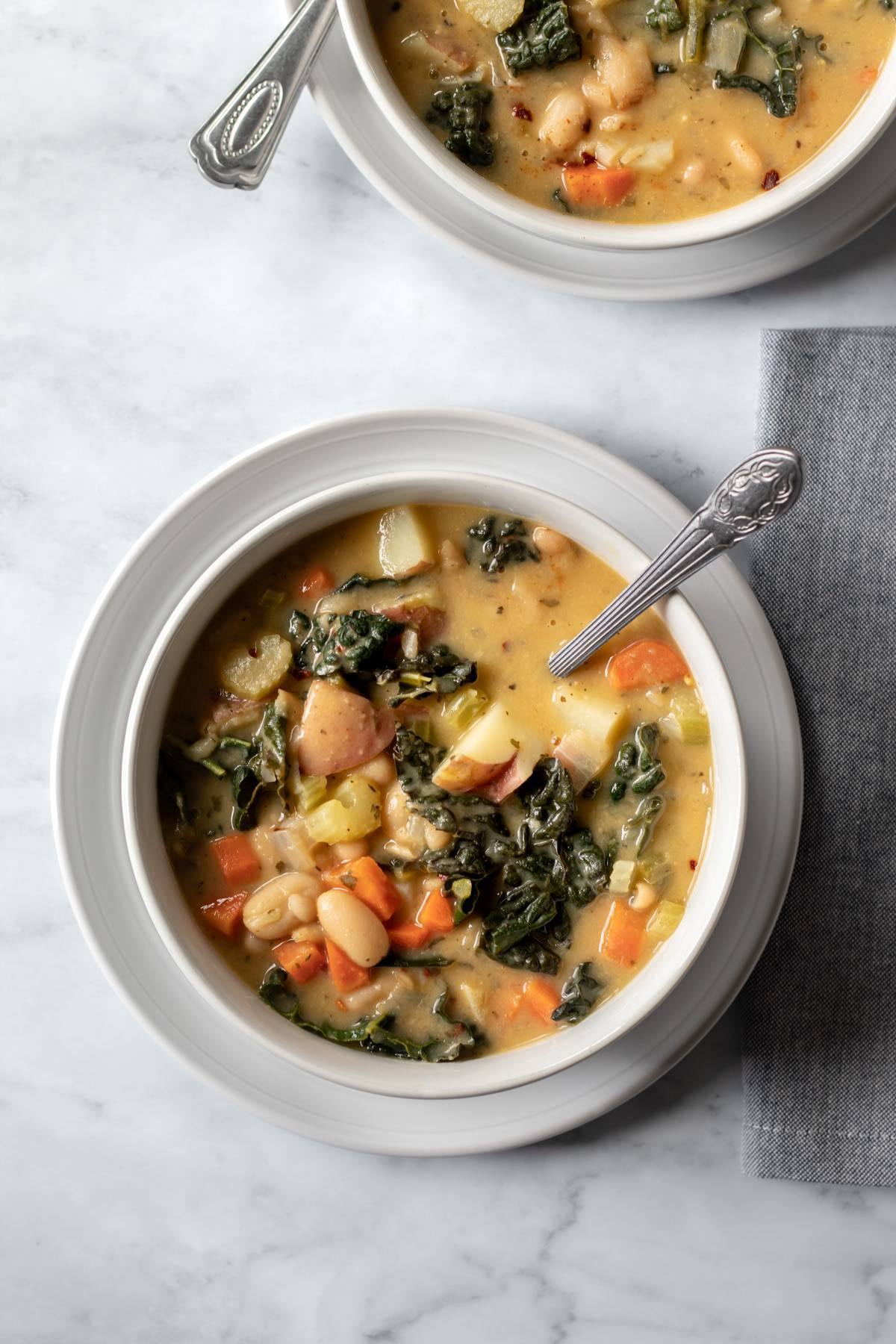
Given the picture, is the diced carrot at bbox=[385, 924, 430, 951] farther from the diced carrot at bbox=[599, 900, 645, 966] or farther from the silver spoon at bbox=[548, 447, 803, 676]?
the silver spoon at bbox=[548, 447, 803, 676]

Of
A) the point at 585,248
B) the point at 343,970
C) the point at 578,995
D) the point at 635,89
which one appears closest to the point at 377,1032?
the point at 343,970

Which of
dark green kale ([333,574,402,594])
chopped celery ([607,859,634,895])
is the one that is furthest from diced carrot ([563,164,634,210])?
Result: chopped celery ([607,859,634,895])

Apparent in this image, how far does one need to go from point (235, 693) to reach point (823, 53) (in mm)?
2161

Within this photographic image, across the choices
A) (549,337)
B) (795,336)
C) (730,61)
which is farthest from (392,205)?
(795,336)

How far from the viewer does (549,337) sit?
126 inches

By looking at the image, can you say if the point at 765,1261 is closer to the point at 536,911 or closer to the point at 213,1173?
the point at 536,911

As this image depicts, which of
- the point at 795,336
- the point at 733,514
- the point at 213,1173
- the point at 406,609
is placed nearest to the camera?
the point at 733,514

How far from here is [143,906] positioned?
118 inches

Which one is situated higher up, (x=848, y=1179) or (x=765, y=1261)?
(x=848, y=1179)

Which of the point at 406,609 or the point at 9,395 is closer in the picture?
the point at 406,609

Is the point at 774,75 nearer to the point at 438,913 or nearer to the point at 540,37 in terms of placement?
the point at 540,37

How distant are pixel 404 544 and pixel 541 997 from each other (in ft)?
3.76

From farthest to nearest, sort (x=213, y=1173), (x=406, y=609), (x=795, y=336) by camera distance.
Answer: (x=213, y=1173)
(x=795, y=336)
(x=406, y=609)

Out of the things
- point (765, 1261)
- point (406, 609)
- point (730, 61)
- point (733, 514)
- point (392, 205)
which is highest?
point (730, 61)
